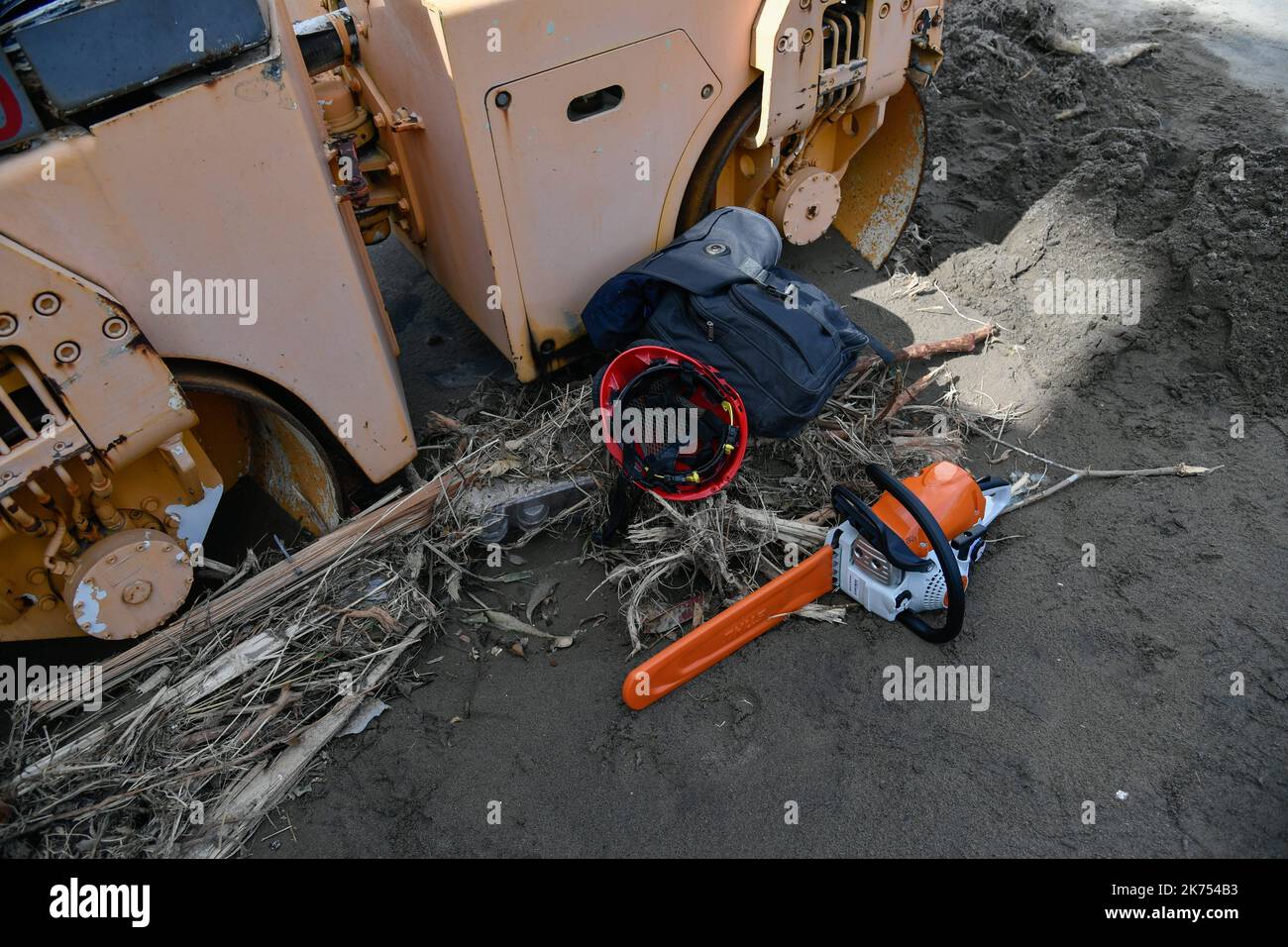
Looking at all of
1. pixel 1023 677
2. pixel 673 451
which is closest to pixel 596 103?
pixel 673 451

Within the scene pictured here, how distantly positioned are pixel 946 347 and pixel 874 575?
5.02 ft

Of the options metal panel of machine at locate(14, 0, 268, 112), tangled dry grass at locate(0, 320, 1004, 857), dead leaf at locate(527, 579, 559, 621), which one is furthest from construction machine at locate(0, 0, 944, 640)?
dead leaf at locate(527, 579, 559, 621)

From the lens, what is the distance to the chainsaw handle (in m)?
2.54

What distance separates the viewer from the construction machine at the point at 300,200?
7.07 feet

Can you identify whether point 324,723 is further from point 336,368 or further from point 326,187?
point 326,187

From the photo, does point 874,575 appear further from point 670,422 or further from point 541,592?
point 541,592

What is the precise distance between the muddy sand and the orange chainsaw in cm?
8

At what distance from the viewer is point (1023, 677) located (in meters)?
2.82

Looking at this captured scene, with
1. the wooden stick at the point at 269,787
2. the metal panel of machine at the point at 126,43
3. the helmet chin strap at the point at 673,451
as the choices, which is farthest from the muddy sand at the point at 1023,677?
the metal panel of machine at the point at 126,43

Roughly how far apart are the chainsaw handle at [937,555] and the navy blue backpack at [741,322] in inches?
15.8

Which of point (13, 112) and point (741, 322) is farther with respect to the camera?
point (741, 322)

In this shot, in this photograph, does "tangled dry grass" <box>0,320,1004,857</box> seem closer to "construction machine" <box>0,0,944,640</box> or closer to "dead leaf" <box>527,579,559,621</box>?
"dead leaf" <box>527,579,559,621</box>

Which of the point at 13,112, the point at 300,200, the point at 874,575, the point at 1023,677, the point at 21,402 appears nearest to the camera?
the point at 13,112

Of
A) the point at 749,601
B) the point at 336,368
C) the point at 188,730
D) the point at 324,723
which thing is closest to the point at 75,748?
the point at 188,730
